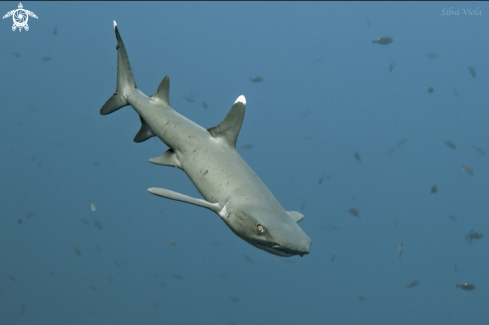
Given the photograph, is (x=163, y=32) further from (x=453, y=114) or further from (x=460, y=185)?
(x=453, y=114)

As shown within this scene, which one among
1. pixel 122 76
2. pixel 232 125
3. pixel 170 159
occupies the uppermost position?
pixel 122 76

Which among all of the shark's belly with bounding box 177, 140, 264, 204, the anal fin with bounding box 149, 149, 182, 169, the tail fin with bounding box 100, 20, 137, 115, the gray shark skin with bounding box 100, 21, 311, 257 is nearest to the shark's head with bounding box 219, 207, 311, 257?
the gray shark skin with bounding box 100, 21, 311, 257

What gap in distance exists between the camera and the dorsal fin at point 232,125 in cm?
349

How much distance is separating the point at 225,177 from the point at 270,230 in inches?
25.3

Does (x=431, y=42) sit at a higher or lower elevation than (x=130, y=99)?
lower

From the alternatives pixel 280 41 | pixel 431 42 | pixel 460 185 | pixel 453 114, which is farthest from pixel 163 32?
pixel 453 114

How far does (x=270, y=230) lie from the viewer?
2850 mm

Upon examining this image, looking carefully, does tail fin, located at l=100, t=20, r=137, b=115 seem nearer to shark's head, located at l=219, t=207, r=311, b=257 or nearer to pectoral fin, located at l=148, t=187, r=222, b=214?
pectoral fin, located at l=148, t=187, r=222, b=214

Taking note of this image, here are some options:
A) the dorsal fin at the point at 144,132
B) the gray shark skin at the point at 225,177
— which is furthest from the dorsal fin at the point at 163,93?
the dorsal fin at the point at 144,132

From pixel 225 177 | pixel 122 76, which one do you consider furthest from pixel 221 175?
pixel 122 76

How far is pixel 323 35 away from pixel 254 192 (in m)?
72.2

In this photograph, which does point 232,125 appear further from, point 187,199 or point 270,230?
point 270,230

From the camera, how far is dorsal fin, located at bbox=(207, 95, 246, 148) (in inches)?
137

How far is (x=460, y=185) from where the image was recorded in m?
35.2
